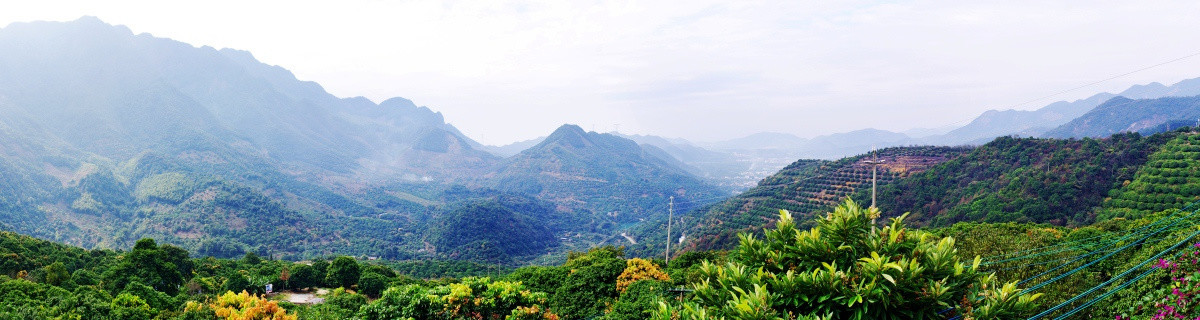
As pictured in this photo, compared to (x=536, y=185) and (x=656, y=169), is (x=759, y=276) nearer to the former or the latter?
(x=536, y=185)

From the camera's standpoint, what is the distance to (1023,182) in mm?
39156

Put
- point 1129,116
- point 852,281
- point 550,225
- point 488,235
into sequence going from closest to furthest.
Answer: point 852,281 < point 488,235 < point 550,225 < point 1129,116

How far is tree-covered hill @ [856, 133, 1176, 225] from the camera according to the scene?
3538cm

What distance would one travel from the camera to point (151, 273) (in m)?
21.0

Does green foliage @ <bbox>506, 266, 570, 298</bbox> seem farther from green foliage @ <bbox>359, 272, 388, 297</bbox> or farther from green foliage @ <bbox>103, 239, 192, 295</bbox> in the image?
green foliage @ <bbox>103, 239, 192, 295</bbox>

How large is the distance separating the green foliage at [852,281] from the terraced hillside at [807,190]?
4170cm

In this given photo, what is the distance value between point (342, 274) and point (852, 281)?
1001 inches

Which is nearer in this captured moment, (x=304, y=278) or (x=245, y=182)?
(x=304, y=278)

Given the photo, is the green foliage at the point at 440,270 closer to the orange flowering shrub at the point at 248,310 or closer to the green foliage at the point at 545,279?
the green foliage at the point at 545,279

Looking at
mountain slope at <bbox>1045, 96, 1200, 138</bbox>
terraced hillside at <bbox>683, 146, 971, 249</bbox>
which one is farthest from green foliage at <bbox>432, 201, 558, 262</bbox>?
mountain slope at <bbox>1045, 96, 1200, 138</bbox>

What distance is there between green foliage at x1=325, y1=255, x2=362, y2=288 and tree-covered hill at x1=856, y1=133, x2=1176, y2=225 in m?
38.2

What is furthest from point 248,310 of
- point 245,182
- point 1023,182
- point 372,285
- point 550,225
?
point 245,182

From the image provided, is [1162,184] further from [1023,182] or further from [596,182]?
[596,182]

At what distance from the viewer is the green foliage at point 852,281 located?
3877 millimetres
